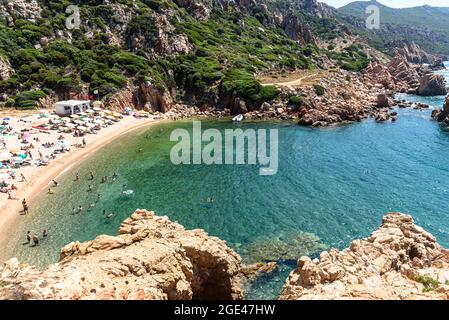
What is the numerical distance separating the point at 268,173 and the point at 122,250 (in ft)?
109

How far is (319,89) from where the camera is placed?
88250mm

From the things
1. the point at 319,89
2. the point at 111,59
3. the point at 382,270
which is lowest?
the point at 382,270

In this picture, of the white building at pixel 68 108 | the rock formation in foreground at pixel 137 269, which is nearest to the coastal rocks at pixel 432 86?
the white building at pixel 68 108

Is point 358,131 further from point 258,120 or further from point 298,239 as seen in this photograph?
point 298,239

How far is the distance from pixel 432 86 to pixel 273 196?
9521 cm

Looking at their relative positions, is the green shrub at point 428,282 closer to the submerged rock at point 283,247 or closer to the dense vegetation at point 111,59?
the submerged rock at point 283,247

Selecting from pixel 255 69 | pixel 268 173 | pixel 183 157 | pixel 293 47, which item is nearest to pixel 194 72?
pixel 255 69

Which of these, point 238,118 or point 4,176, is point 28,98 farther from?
point 238,118

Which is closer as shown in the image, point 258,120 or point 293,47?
point 258,120

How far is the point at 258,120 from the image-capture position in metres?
80.5

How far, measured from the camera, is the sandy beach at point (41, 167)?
3641cm

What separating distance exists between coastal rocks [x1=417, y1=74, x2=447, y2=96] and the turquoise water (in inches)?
2279

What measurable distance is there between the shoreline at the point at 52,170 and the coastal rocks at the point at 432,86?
85.0 metres

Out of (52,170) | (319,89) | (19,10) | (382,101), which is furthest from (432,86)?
(19,10)
